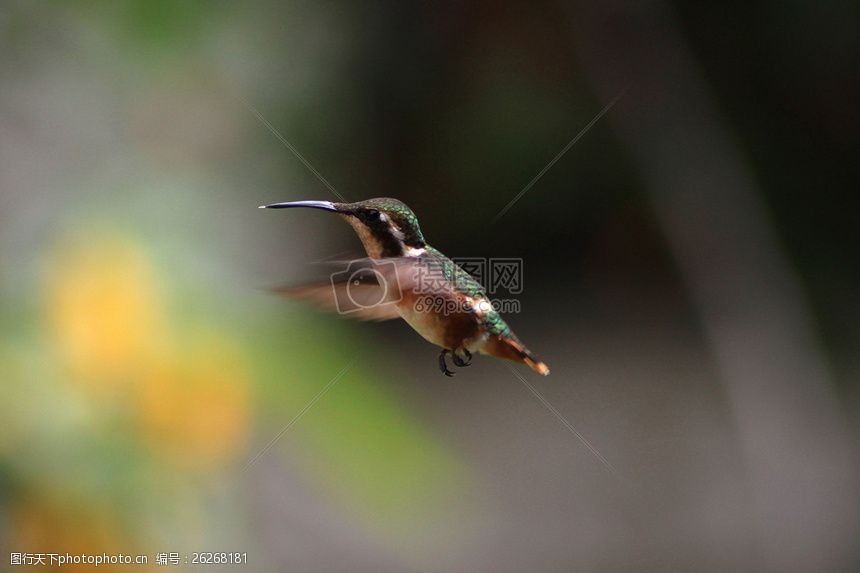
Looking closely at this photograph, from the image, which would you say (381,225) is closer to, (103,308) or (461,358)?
(461,358)

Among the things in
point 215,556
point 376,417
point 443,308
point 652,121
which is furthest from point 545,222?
point 443,308

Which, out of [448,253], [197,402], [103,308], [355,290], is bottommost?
[355,290]

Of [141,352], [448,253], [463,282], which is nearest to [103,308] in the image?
[141,352]

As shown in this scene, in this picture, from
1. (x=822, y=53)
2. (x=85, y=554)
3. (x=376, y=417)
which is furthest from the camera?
(x=822, y=53)

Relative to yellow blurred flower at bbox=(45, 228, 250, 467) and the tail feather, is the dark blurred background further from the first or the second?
the tail feather

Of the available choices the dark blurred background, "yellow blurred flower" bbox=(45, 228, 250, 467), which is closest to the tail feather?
the dark blurred background

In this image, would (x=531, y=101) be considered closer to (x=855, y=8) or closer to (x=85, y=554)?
(x=855, y=8)
